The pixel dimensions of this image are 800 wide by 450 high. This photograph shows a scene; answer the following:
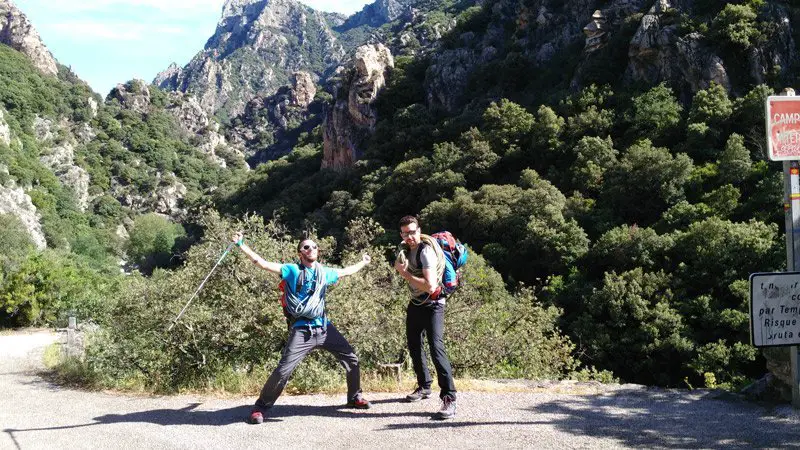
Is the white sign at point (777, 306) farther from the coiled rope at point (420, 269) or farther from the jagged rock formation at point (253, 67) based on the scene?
the jagged rock formation at point (253, 67)

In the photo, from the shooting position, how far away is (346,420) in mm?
5168

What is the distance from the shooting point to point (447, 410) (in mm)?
5043

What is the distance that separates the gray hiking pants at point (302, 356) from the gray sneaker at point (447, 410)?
790mm

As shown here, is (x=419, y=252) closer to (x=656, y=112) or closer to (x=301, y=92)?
(x=656, y=112)

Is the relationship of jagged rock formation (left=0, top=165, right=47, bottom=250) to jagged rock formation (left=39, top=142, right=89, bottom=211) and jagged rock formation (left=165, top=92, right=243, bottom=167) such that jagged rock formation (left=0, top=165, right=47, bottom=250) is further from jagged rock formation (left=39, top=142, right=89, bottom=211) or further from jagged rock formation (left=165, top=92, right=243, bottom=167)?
jagged rock formation (left=165, top=92, right=243, bottom=167)

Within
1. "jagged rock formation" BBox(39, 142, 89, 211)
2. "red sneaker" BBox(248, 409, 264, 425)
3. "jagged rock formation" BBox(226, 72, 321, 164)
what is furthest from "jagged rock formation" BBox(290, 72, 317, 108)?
"red sneaker" BBox(248, 409, 264, 425)

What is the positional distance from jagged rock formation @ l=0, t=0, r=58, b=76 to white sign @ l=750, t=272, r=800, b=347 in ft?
377

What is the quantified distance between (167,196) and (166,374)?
310ft

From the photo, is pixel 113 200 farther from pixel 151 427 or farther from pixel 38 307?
pixel 151 427

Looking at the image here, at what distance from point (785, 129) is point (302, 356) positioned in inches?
164

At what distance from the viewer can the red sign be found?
4809mm

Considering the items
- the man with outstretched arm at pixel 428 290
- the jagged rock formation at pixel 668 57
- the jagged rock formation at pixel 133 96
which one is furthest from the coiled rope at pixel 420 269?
the jagged rock formation at pixel 133 96

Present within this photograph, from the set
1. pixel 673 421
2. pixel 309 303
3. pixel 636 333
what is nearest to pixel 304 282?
pixel 309 303

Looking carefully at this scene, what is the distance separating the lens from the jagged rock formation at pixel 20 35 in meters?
100
